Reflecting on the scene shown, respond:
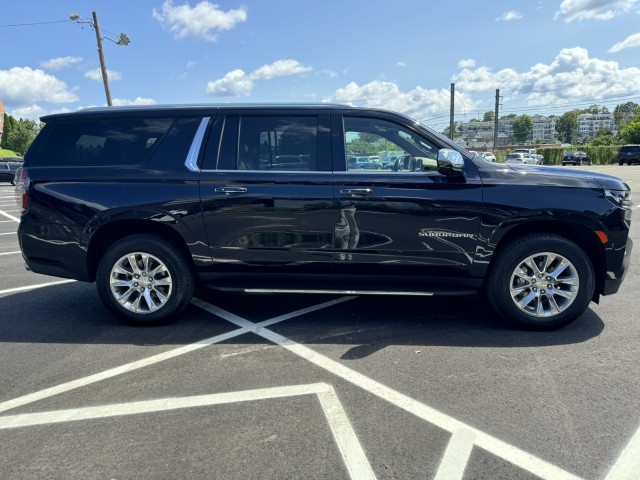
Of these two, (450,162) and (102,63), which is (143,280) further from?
(102,63)

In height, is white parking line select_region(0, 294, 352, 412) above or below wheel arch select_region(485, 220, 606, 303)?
below

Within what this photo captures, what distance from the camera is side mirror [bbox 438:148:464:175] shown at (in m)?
3.87

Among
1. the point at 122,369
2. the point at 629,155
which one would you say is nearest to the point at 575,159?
the point at 629,155

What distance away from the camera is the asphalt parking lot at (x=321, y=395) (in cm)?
246

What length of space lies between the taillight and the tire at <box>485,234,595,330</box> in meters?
4.25

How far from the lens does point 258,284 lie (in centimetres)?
438

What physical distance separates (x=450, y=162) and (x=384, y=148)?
24.6 inches

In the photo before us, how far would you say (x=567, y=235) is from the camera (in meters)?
4.24

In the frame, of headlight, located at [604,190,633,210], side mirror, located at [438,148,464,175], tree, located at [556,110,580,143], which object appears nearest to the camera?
side mirror, located at [438,148,464,175]

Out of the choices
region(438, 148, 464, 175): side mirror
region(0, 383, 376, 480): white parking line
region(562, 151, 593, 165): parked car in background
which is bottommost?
region(562, 151, 593, 165): parked car in background

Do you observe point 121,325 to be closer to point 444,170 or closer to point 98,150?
point 98,150

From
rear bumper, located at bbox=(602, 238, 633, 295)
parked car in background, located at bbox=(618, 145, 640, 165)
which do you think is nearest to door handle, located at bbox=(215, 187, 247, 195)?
rear bumper, located at bbox=(602, 238, 633, 295)

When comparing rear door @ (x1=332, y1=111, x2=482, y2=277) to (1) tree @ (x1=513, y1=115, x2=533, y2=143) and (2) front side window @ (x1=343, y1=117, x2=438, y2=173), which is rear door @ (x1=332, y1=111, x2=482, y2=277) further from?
(1) tree @ (x1=513, y1=115, x2=533, y2=143)

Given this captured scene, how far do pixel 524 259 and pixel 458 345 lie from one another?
0.95m
